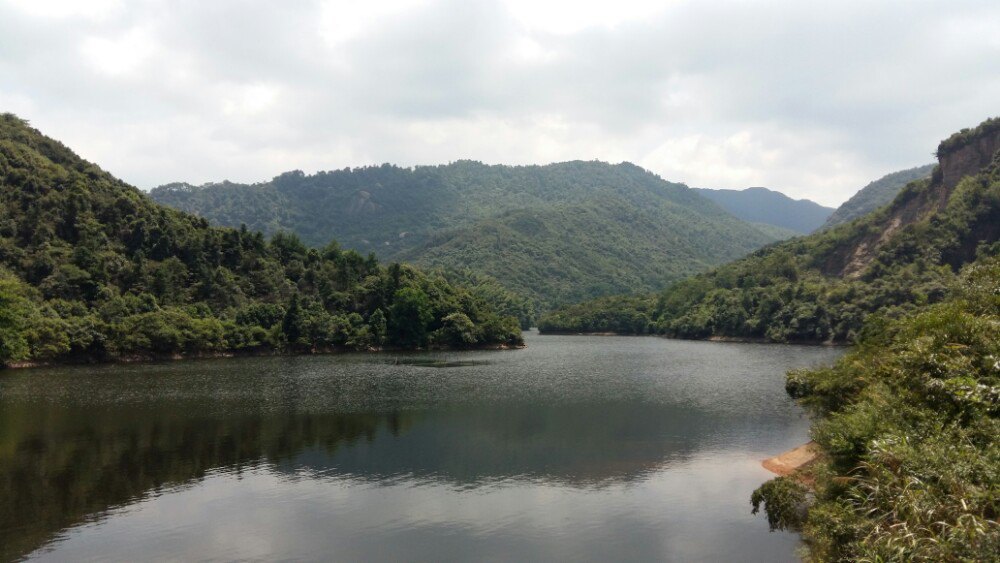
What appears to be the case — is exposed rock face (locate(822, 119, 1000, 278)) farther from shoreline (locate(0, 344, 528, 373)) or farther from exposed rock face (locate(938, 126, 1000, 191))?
shoreline (locate(0, 344, 528, 373))

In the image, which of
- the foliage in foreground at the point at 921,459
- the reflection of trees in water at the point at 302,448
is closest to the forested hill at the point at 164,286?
the reflection of trees in water at the point at 302,448

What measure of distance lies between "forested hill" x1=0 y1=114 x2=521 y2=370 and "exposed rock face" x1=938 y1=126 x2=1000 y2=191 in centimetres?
9519

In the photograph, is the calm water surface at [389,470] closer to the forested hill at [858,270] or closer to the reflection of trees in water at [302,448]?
the reflection of trees in water at [302,448]

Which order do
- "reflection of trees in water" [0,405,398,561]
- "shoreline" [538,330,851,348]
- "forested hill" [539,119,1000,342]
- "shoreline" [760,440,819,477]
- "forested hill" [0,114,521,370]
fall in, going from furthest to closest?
"forested hill" [539,119,1000,342] → "shoreline" [538,330,851,348] → "forested hill" [0,114,521,370] → "shoreline" [760,440,819,477] → "reflection of trees in water" [0,405,398,561]

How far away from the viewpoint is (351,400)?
5119cm

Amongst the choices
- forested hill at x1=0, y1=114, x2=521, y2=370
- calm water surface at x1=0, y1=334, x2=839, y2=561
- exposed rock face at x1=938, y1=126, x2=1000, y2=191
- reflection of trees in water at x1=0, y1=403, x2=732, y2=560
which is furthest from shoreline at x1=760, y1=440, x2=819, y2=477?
exposed rock face at x1=938, y1=126, x2=1000, y2=191

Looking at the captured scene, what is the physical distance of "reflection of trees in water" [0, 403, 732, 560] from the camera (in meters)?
26.8

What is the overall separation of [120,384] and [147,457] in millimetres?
32519

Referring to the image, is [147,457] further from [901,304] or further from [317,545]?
[901,304]

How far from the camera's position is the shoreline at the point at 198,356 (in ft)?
250

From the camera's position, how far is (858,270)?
13675cm

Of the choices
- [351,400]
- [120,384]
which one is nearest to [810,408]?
[351,400]

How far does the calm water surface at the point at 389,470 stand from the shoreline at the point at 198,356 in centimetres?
2082

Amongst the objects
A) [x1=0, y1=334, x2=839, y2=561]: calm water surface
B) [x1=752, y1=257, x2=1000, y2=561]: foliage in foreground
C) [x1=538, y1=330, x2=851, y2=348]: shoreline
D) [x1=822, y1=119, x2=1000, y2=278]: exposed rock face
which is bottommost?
[x1=538, y1=330, x2=851, y2=348]: shoreline
